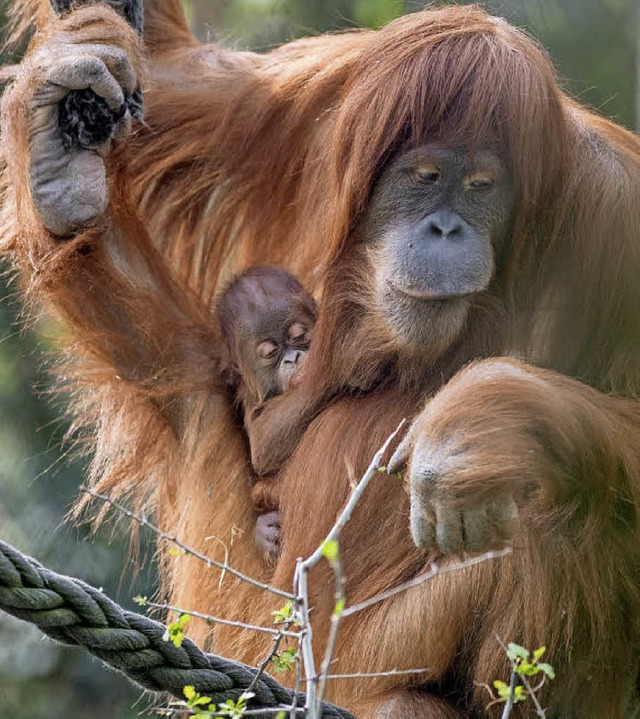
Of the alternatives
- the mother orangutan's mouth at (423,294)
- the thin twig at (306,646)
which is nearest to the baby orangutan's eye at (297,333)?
the mother orangutan's mouth at (423,294)

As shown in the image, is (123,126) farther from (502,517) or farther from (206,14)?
(206,14)

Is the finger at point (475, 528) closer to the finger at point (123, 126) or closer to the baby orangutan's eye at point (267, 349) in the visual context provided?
the baby orangutan's eye at point (267, 349)

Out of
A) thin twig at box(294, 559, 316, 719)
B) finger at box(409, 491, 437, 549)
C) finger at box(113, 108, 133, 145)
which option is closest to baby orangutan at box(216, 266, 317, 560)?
finger at box(113, 108, 133, 145)

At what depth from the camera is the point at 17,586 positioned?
6.05ft

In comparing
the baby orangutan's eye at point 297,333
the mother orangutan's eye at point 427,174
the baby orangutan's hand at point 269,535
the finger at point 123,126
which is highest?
the mother orangutan's eye at point 427,174

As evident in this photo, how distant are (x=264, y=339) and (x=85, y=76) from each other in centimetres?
74

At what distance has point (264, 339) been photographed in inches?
122

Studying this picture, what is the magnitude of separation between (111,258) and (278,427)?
1.80 ft

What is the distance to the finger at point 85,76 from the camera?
2.70 m

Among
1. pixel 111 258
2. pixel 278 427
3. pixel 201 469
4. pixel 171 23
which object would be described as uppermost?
pixel 171 23

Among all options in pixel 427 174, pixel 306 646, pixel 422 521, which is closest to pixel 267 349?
pixel 427 174

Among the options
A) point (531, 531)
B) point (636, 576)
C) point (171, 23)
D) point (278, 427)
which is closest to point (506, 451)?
point (531, 531)

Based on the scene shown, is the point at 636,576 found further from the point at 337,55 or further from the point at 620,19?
the point at 620,19

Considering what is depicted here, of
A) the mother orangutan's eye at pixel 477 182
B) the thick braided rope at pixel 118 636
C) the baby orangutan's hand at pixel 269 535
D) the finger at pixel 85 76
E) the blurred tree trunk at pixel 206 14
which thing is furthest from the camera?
the blurred tree trunk at pixel 206 14
